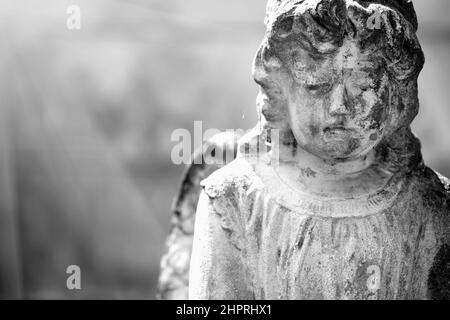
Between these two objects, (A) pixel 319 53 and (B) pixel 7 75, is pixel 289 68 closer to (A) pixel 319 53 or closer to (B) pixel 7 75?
(A) pixel 319 53

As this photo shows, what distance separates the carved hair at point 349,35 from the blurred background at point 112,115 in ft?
6.09

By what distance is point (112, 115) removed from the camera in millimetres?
3805

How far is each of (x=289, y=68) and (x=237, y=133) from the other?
0.51m

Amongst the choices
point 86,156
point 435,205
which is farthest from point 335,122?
point 86,156

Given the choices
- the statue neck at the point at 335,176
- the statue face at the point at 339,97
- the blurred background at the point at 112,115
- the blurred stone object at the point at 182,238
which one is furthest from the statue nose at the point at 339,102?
the blurred background at the point at 112,115

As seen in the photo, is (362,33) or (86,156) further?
(86,156)

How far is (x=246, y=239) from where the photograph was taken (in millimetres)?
1651

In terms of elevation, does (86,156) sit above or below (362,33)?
below

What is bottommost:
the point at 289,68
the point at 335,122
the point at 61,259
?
the point at 61,259

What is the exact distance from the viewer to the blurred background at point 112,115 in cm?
356

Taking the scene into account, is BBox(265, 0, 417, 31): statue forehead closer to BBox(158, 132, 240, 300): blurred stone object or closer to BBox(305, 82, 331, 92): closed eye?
BBox(305, 82, 331, 92): closed eye

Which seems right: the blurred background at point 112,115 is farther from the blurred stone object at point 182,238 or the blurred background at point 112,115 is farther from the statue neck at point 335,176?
the statue neck at point 335,176

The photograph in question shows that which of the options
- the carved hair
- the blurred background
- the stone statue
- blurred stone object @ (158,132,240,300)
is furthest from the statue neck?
the blurred background

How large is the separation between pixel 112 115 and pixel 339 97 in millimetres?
2392
